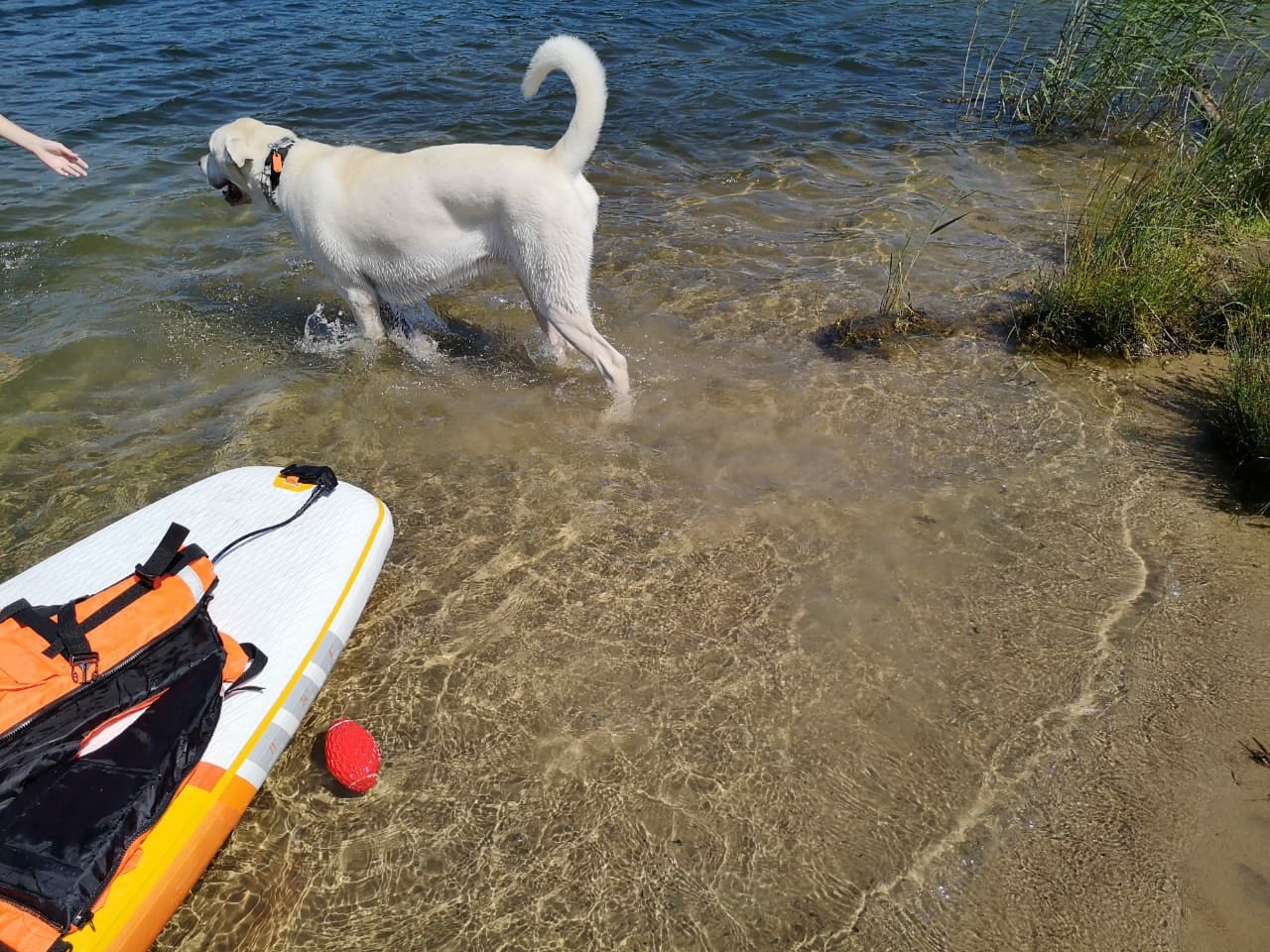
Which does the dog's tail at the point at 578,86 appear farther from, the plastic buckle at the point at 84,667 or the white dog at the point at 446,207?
the plastic buckle at the point at 84,667

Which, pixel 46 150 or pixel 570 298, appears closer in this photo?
pixel 46 150

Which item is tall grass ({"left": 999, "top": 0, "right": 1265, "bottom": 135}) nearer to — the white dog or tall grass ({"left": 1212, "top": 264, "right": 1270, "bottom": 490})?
tall grass ({"left": 1212, "top": 264, "right": 1270, "bottom": 490})

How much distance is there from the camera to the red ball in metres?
2.54

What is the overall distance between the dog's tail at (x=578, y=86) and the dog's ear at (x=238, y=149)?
184cm

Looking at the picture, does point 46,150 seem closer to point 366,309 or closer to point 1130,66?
point 366,309

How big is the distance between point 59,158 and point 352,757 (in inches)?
123

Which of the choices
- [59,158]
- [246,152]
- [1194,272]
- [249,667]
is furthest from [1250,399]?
Answer: [59,158]

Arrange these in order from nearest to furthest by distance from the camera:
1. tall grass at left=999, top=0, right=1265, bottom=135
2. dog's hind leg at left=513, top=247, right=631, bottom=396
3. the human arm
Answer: the human arm
dog's hind leg at left=513, top=247, right=631, bottom=396
tall grass at left=999, top=0, right=1265, bottom=135

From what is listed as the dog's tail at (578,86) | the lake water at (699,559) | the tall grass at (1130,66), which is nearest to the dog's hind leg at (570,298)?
the lake water at (699,559)

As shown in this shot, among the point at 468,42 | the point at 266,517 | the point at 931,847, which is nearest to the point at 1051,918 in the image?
the point at 931,847

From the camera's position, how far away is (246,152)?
4.57 meters

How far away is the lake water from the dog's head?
1021mm

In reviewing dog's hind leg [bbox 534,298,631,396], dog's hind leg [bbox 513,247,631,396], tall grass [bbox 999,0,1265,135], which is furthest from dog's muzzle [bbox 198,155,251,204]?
tall grass [bbox 999,0,1265,135]

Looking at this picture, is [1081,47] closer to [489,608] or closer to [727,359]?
[727,359]
